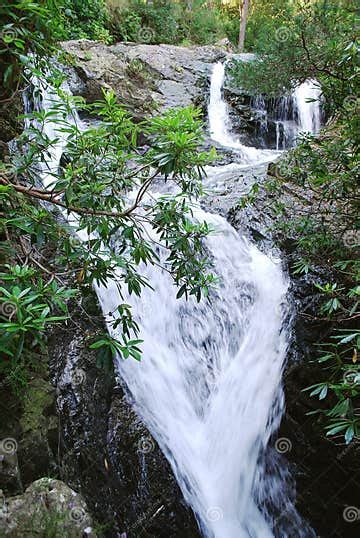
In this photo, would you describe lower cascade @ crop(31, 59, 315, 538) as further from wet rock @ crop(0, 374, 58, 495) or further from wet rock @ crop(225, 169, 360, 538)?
wet rock @ crop(0, 374, 58, 495)

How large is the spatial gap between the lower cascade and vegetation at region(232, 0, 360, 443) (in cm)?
55

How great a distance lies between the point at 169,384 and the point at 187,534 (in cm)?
117

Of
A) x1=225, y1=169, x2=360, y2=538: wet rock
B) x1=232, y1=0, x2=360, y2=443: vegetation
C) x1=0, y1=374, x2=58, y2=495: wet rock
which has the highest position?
x1=232, y1=0, x2=360, y2=443: vegetation

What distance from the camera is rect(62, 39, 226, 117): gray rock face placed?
26.5 ft

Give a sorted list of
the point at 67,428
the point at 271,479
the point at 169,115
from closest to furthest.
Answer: the point at 169,115 < the point at 67,428 < the point at 271,479

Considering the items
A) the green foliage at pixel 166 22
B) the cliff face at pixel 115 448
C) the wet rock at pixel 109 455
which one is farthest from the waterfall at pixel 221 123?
the wet rock at pixel 109 455

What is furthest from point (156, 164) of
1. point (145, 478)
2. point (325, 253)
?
point (145, 478)

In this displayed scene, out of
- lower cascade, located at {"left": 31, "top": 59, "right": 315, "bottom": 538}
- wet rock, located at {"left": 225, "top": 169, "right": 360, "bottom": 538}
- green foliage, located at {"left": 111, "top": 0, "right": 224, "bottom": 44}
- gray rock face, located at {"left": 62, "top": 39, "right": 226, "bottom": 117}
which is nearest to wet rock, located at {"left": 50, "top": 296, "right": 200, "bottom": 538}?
lower cascade, located at {"left": 31, "top": 59, "right": 315, "bottom": 538}

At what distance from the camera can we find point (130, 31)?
13.2 m

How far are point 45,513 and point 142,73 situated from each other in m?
10.1

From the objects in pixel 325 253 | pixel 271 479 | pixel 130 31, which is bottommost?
pixel 271 479

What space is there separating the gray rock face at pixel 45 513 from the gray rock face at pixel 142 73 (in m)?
5.68

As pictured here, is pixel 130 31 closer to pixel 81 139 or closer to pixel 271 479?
pixel 81 139

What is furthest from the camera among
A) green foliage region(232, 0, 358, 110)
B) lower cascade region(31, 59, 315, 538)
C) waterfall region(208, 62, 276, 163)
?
waterfall region(208, 62, 276, 163)
